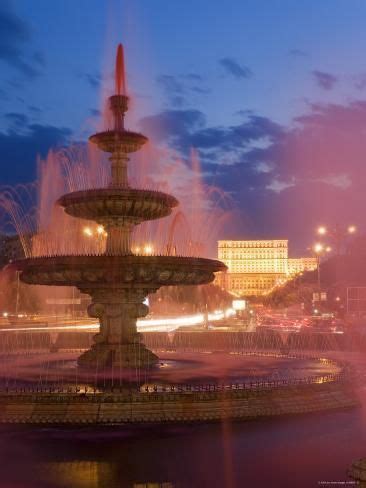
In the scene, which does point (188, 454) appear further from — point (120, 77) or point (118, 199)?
point (120, 77)

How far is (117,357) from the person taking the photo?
16.5 meters

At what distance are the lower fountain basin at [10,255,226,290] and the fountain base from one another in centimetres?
154

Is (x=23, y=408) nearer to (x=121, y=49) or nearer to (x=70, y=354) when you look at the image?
(x=70, y=354)

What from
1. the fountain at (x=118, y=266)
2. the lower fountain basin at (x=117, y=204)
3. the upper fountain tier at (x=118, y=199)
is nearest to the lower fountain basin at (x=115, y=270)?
the fountain at (x=118, y=266)

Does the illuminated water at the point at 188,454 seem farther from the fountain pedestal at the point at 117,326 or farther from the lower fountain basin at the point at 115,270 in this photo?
the fountain pedestal at the point at 117,326

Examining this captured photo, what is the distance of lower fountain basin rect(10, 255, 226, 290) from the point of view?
607 inches

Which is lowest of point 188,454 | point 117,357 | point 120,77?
point 188,454

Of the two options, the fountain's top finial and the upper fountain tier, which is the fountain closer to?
the upper fountain tier

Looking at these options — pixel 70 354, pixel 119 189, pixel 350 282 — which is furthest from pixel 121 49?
pixel 350 282

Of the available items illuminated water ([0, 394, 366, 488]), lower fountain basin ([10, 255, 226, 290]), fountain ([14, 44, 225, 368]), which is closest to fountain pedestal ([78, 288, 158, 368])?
fountain ([14, 44, 225, 368])

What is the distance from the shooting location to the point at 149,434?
424 inches

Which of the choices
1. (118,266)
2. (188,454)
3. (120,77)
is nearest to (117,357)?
(118,266)

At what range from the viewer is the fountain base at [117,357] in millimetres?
16422

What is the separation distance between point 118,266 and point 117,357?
2467 mm
